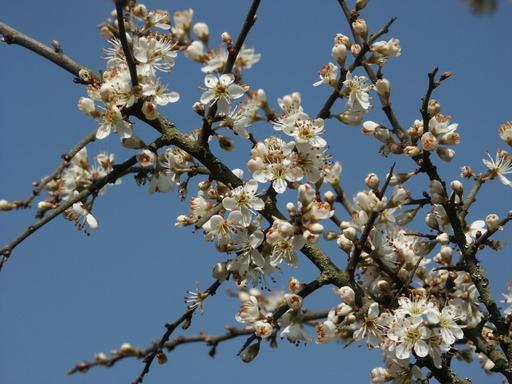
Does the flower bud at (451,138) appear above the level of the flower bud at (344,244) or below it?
above

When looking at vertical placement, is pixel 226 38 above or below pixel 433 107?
above

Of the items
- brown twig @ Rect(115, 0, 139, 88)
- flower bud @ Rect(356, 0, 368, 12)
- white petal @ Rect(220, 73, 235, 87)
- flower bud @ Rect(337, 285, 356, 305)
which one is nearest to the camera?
brown twig @ Rect(115, 0, 139, 88)

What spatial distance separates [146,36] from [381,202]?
53.0 inches

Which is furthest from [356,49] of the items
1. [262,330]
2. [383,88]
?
[262,330]

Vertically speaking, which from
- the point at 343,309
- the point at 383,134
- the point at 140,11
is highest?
the point at 140,11

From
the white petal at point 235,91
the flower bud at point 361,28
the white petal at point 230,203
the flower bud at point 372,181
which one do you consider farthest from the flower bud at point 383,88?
the white petal at point 230,203

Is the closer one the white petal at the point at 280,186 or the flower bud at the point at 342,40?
the white petal at the point at 280,186

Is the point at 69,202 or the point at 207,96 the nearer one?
the point at 69,202

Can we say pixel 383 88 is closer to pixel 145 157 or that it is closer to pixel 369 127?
pixel 369 127

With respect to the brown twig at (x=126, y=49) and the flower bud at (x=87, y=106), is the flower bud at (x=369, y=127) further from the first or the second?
the flower bud at (x=87, y=106)

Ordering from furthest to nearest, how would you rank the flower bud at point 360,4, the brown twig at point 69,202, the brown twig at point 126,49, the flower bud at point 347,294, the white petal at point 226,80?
the flower bud at point 360,4
the white petal at point 226,80
the flower bud at point 347,294
the brown twig at point 69,202
the brown twig at point 126,49

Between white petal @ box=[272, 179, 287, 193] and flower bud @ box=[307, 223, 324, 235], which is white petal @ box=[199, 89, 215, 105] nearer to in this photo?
white petal @ box=[272, 179, 287, 193]

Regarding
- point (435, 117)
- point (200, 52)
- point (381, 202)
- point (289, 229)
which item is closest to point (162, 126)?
point (200, 52)

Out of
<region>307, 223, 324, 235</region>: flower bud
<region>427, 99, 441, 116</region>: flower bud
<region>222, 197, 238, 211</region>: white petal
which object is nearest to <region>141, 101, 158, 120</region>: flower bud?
<region>222, 197, 238, 211</region>: white petal
